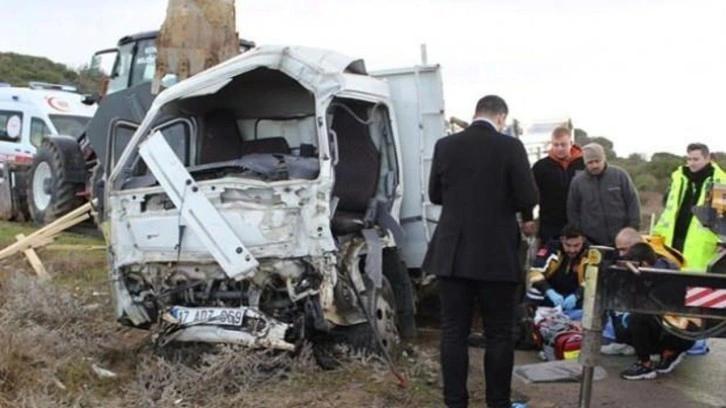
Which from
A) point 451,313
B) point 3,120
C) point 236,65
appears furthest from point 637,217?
point 3,120

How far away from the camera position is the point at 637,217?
25.5 ft

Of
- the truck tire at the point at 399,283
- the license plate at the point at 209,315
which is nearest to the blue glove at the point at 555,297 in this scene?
the truck tire at the point at 399,283

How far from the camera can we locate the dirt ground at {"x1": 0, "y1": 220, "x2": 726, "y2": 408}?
5734 millimetres

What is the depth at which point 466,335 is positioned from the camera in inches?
212

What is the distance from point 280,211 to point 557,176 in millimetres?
3129

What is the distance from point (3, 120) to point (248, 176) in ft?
40.0

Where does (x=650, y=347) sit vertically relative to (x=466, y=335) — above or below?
below

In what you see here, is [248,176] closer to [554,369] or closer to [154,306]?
[154,306]

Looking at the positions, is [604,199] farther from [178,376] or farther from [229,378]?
[178,376]

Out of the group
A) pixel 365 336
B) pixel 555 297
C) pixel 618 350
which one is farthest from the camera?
pixel 555 297

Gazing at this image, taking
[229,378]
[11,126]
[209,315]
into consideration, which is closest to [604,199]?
[209,315]

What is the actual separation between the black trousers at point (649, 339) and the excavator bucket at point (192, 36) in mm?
6035

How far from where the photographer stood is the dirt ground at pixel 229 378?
5734mm

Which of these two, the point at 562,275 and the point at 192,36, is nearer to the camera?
the point at 562,275
